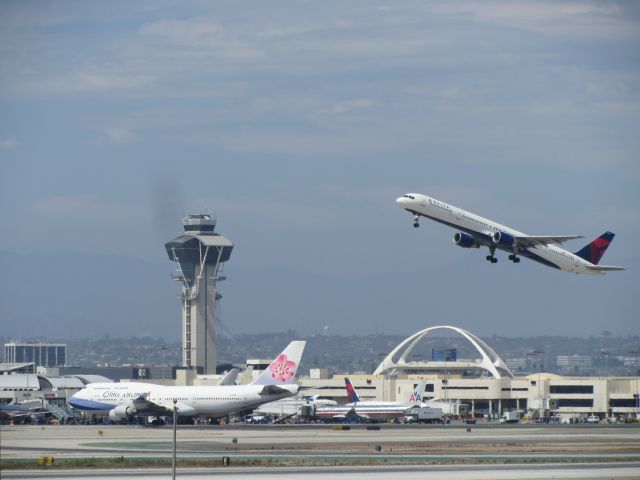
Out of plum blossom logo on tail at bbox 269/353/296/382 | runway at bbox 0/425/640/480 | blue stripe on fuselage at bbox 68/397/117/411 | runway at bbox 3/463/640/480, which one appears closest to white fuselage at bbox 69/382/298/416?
plum blossom logo on tail at bbox 269/353/296/382

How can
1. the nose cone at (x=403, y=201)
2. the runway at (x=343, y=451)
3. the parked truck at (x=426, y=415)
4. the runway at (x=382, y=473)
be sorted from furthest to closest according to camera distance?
the parked truck at (x=426, y=415) < the nose cone at (x=403, y=201) < the runway at (x=343, y=451) < the runway at (x=382, y=473)

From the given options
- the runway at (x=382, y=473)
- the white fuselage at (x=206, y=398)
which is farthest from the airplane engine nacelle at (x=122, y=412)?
the runway at (x=382, y=473)

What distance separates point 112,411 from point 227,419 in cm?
1967

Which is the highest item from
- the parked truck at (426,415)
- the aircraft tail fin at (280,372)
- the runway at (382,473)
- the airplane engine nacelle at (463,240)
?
the airplane engine nacelle at (463,240)

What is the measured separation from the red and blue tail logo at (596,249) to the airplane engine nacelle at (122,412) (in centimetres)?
6058

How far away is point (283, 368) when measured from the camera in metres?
159

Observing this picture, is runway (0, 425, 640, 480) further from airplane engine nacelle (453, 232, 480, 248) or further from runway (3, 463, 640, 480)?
airplane engine nacelle (453, 232, 480, 248)

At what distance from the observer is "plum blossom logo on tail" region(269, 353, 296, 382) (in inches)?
6250

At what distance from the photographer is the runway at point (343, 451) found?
275 ft

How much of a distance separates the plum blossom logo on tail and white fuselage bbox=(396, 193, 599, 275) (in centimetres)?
2682

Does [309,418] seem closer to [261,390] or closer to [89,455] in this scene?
[261,390]

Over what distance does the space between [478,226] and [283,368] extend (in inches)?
1162

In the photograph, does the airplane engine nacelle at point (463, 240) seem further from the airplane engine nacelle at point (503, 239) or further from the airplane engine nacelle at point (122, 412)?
the airplane engine nacelle at point (122, 412)

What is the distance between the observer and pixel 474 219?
153250 mm
